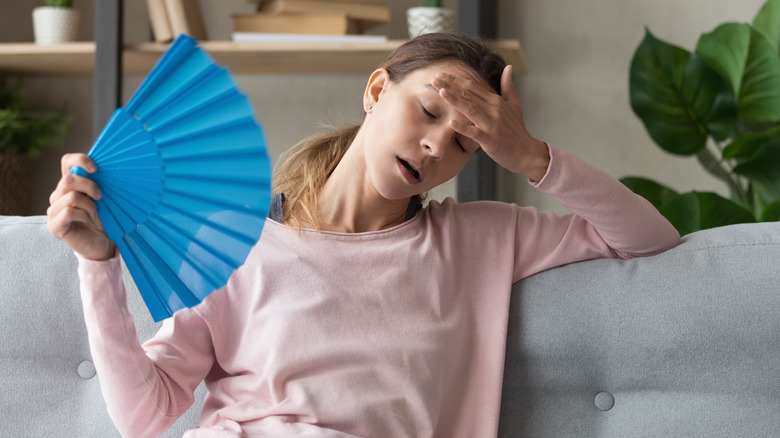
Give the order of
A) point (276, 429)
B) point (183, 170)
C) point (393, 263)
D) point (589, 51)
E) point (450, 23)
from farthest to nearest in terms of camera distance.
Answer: point (589, 51) → point (450, 23) → point (393, 263) → point (276, 429) → point (183, 170)

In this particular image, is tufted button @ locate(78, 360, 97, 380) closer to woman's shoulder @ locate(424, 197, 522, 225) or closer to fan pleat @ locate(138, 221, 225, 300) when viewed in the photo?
fan pleat @ locate(138, 221, 225, 300)

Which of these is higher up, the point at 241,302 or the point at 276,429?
the point at 241,302

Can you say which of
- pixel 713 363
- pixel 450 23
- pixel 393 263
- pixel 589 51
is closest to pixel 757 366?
pixel 713 363

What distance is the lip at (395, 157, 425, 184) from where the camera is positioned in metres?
1.06

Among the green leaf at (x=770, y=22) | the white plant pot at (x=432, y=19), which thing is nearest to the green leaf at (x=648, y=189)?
the green leaf at (x=770, y=22)

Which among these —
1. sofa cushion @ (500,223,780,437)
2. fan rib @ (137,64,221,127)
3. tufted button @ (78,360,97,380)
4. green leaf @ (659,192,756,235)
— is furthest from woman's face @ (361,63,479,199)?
green leaf @ (659,192,756,235)

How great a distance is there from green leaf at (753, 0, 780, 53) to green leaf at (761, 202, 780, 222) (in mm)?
555

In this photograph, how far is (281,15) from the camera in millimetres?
2121

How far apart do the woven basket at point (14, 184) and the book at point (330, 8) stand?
88 cm

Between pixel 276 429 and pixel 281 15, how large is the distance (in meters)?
1.41

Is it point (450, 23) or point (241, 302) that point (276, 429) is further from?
point (450, 23)

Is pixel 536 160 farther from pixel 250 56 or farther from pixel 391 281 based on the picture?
pixel 250 56

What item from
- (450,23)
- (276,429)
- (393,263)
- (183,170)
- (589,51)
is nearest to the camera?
(183,170)

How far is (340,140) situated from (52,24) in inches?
54.2
